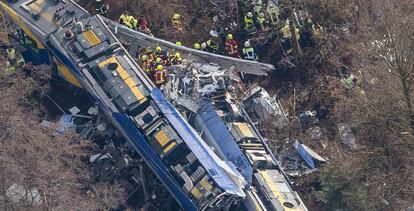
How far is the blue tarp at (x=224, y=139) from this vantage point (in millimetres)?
17422

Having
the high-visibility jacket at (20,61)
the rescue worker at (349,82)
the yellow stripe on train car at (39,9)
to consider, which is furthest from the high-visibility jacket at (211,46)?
the high-visibility jacket at (20,61)

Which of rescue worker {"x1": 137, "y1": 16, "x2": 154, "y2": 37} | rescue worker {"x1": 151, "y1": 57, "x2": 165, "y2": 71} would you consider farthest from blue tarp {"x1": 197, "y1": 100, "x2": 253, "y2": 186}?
rescue worker {"x1": 137, "y1": 16, "x2": 154, "y2": 37}

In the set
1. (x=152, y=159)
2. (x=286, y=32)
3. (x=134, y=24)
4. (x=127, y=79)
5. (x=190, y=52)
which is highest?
(x=134, y=24)

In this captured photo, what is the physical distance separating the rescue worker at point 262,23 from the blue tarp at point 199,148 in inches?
208

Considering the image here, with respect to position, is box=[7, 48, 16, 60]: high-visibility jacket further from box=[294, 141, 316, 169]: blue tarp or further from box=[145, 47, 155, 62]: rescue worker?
box=[294, 141, 316, 169]: blue tarp

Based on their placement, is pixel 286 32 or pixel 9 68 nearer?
pixel 9 68

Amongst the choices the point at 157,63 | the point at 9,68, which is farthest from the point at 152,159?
the point at 9,68

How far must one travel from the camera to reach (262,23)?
21.8 m

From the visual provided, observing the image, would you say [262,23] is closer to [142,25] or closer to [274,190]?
[142,25]

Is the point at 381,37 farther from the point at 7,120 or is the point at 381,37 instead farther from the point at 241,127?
the point at 7,120

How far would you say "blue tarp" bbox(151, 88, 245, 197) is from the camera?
16.7 m

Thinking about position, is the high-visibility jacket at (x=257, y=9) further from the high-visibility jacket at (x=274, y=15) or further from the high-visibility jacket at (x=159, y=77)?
the high-visibility jacket at (x=159, y=77)

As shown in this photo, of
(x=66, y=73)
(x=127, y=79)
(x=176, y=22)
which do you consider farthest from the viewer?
(x=176, y=22)

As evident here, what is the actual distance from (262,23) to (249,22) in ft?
1.49
